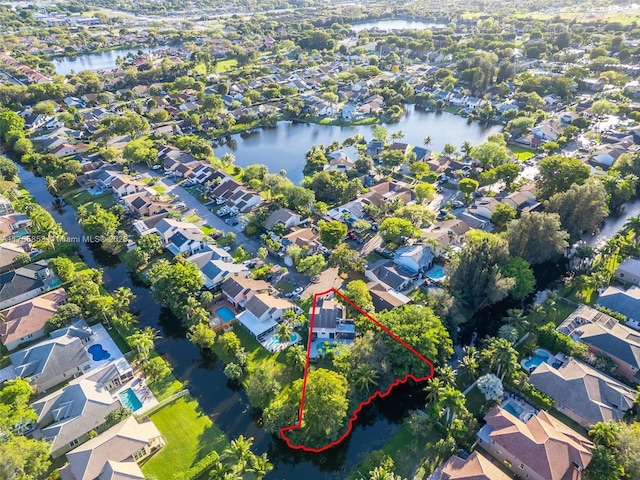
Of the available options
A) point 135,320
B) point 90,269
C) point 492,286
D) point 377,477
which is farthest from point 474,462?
point 90,269

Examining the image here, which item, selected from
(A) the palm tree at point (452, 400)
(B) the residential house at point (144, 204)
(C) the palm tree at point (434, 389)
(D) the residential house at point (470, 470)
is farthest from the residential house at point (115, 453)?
(B) the residential house at point (144, 204)

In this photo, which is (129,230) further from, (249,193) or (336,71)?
(336,71)

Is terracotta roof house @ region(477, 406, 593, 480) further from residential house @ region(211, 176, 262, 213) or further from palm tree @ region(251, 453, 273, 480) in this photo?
residential house @ region(211, 176, 262, 213)

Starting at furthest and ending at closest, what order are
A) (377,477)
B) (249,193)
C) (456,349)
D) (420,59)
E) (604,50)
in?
(420,59)
(604,50)
(249,193)
(456,349)
(377,477)

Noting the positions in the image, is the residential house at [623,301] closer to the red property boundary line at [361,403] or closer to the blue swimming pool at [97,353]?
the red property boundary line at [361,403]

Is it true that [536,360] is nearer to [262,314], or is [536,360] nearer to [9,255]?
[262,314]

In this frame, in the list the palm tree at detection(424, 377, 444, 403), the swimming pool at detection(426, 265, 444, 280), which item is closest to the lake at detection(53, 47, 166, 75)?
the swimming pool at detection(426, 265, 444, 280)
